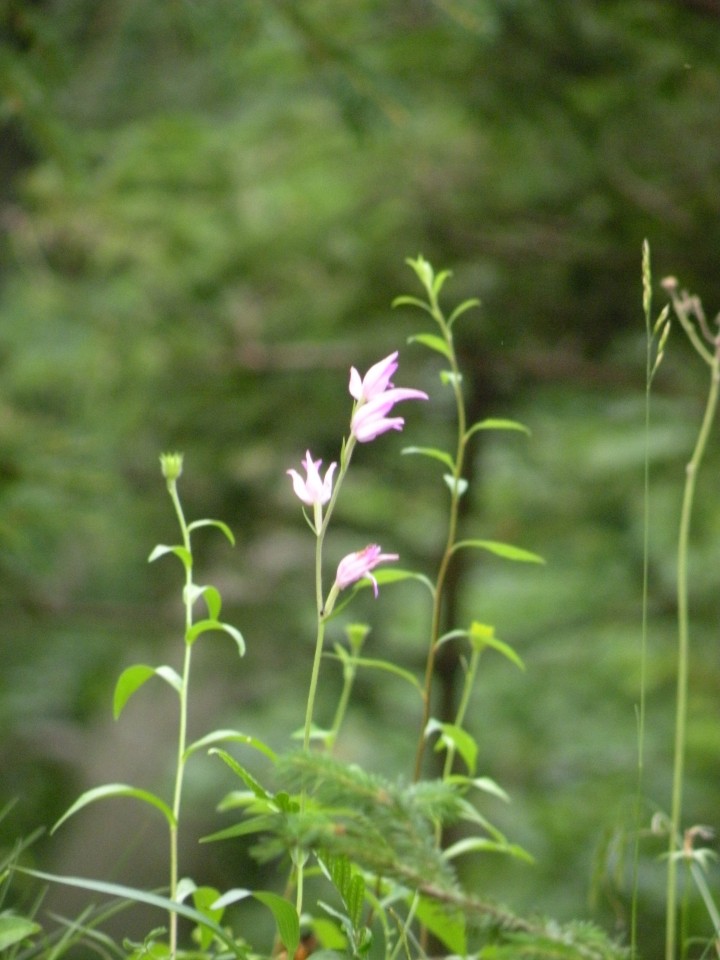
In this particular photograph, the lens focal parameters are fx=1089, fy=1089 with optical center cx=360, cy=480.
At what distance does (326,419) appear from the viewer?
3334 millimetres

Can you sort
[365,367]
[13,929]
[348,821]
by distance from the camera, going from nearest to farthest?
[348,821]
[13,929]
[365,367]

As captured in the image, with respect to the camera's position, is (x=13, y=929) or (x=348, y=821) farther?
(x=13, y=929)

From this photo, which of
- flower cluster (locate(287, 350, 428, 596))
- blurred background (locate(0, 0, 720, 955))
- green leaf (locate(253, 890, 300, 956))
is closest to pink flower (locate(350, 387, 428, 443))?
flower cluster (locate(287, 350, 428, 596))

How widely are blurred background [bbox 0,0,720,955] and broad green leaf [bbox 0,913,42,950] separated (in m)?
1.37

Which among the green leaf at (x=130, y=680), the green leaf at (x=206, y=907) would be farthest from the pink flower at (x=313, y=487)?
the green leaf at (x=206, y=907)

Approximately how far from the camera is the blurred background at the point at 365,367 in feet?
8.65

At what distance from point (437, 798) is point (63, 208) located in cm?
312

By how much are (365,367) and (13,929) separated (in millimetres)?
2822

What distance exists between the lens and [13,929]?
0.67 metres

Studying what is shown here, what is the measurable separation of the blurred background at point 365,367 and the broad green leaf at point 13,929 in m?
1.37

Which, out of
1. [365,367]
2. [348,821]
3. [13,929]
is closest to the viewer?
[348,821]

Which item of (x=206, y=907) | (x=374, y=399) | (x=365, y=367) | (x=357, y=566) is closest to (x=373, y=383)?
(x=374, y=399)

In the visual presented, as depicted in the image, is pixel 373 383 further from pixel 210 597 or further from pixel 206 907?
pixel 206 907

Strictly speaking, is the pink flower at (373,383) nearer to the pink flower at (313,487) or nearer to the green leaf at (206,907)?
the pink flower at (313,487)
